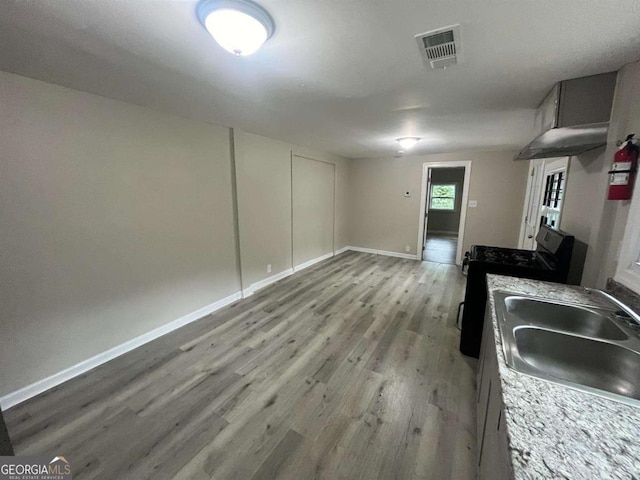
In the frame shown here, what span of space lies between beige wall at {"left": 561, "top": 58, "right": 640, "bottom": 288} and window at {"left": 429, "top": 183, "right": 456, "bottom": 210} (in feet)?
24.8

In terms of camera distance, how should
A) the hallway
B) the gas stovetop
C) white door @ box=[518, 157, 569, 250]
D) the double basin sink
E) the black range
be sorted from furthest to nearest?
1. the hallway
2. white door @ box=[518, 157, 569, 250]
3. the gas stovetop
4. the black range
5. the double basin sink

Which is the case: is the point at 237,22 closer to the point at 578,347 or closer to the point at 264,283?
the point at 578,347

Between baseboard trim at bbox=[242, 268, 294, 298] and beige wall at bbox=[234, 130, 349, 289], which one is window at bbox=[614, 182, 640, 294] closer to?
beige wall at bbox=[234, 130, 349, 289]

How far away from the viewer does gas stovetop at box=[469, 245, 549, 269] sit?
2107mm

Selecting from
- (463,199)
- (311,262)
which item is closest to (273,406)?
(311,262)

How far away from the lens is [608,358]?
1.12 meters

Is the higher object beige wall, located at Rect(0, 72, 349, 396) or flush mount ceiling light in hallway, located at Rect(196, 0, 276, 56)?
flush mount ceiling light in hallway, located at Rect(196, 0, 276, 56)

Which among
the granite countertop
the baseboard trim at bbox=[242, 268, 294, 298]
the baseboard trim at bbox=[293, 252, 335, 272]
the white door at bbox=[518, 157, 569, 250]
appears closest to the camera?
the granite countertop

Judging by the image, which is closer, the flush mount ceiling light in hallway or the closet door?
the flush mount ceiling light in hallway

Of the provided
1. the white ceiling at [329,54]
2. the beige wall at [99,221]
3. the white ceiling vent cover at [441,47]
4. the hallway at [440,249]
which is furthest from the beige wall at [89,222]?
the hallway at [440,249]

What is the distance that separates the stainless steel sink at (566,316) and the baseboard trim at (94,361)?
3094mm

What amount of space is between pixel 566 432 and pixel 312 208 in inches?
183

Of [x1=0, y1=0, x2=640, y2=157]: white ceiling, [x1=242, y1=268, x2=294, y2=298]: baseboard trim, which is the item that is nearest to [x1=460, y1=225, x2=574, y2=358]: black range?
[x1=0, y1=0, x2=640, y2=157]: white ceiling

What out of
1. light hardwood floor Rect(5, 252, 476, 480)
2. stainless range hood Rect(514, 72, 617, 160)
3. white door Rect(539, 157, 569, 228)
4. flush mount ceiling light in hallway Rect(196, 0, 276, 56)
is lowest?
light hardwood floor Rect(5, 252, 476, 480)
